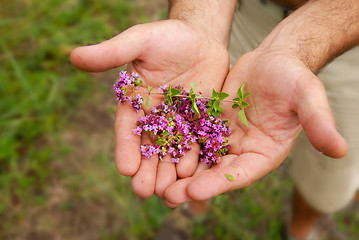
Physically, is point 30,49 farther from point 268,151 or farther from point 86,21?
point 268,151

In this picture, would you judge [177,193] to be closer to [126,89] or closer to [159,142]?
[159,142]

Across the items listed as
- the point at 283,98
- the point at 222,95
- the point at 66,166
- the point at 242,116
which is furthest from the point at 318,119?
the point at 66,166

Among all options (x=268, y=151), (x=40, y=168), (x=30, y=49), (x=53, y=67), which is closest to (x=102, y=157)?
(x=40, y=168)

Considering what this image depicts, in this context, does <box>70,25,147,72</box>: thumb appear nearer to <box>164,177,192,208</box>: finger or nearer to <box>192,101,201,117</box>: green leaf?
<box>192,101,201,117</box>: green leaf

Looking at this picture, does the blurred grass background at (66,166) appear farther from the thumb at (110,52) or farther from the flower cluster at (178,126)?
the thumb at (110,52)

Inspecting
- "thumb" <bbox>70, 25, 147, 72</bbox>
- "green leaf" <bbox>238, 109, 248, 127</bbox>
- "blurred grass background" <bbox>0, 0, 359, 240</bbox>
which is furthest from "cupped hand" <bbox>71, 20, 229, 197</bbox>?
"blurred grass background" <bbox>0, 0, 359, 240</bbox>

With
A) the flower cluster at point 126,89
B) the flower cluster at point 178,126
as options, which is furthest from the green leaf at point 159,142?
the flower cluster at point 126,89
